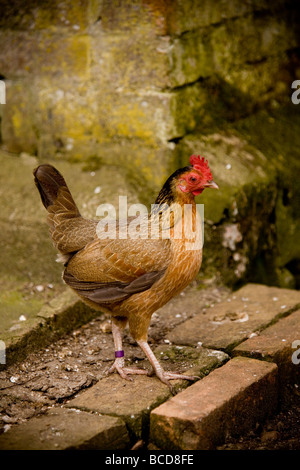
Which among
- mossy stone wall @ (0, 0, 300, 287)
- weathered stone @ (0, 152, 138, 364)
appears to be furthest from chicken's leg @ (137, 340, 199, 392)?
mossy stone wall @ (0, 0, 300, 287)

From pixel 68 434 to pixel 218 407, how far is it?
2.30ft

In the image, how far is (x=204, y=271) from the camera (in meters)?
4.43

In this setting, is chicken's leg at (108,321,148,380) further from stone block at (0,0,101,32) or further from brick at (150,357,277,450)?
stone block at (0,0,101,32)

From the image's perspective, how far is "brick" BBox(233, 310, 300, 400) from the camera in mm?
3424

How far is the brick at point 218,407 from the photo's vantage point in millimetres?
2797

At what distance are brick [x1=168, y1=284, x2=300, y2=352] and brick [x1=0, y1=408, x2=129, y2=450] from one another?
0.96 meters

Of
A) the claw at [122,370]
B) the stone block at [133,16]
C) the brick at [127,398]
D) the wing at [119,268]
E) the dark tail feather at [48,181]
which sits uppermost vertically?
the stone block at [133,16]

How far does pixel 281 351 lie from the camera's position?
3.45m

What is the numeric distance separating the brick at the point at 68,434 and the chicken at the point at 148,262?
1.45 feet

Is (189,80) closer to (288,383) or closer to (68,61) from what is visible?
(68,61)

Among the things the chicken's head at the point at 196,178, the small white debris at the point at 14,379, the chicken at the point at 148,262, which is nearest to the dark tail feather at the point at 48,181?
the chicken at the point at 148,262

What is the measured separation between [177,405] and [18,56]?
3.00 metres

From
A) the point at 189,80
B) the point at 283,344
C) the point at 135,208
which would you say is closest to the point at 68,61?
the point at 189,80

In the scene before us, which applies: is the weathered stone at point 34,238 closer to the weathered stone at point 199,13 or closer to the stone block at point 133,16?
the stone block at point 133,16
